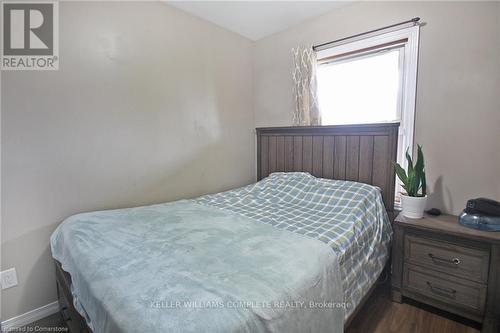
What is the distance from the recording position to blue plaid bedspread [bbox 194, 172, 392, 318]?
1.34m

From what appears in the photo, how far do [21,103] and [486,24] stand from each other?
10.2ft

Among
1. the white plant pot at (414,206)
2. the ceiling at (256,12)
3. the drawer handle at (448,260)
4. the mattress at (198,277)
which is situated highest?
the ceiling at (256,12)

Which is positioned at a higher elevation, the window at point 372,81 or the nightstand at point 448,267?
the window at point 372,81

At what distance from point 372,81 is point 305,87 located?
629 millimetres

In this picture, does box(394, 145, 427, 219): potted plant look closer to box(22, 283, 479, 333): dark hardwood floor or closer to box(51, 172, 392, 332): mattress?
box(51, 172, 392, 332): mattress

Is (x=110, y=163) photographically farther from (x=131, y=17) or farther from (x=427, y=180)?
(x=427, y=180)

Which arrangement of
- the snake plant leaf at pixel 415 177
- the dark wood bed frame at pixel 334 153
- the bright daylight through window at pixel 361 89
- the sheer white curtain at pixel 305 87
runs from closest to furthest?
1. the snake plant leaf at pixel 415 177
2. the dark wood bed frame at pixel 334 153
3. the bright daylight through window at pixel 361 89
4. the sheer white curtain at pixel 305 87

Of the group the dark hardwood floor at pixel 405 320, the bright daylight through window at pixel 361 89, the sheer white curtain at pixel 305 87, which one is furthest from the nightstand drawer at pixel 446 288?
the sheer white curtain at pixel 305 87

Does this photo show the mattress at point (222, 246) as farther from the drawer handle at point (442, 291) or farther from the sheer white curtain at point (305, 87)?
the sheer white curtain at point (305, 87)

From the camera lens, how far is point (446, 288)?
159 cm

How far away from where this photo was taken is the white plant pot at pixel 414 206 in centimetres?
174

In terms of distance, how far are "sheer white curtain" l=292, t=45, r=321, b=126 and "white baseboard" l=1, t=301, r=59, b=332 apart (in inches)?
102

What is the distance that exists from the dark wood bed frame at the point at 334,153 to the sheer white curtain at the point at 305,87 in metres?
0.17

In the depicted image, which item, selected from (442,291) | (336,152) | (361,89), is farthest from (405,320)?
(361,89)
